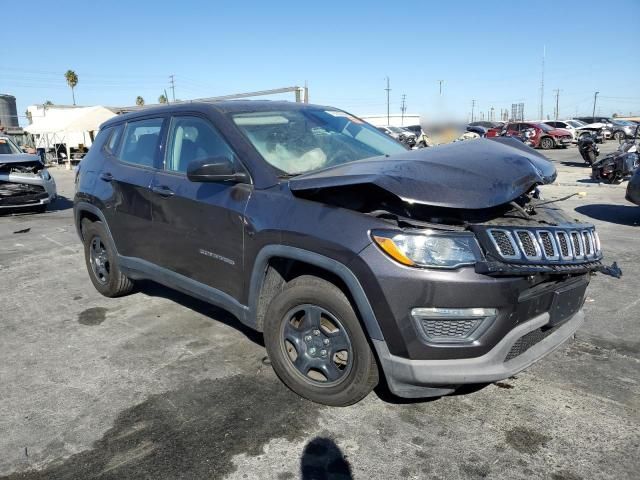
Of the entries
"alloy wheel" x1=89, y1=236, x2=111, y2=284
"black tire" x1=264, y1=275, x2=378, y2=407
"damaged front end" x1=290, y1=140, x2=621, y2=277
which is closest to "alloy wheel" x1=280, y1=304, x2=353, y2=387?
"black tire" x1=264, y1=275, x2=378, y2=407

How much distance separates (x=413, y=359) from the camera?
99.4 inches

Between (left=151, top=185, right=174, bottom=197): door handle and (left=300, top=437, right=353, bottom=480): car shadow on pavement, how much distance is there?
2.10 m

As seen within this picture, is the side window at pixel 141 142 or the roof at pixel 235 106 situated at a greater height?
the roof at pixel 235 106

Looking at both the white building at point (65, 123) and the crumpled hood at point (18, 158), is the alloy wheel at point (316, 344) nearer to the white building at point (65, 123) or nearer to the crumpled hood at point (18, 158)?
the crumpled hood at point (18, 158)

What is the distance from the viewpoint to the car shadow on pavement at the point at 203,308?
4145 mm

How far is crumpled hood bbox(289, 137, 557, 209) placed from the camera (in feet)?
8.16

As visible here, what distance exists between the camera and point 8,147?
1184 centimetres

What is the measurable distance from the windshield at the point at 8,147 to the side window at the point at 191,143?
9.67 metres

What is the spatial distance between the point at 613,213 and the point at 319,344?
27.2 feet

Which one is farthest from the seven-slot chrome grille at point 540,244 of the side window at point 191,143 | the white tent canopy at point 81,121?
the white tent canopy at point 81,121

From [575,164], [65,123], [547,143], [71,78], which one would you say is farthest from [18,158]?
[71,78]

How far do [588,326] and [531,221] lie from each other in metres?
1.94

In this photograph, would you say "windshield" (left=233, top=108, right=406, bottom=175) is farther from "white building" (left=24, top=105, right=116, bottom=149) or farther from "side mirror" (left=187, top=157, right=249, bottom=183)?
"white building" (left=24, top=105, right=116, bottom=149)

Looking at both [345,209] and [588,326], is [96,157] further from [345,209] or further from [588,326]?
[588,326]
